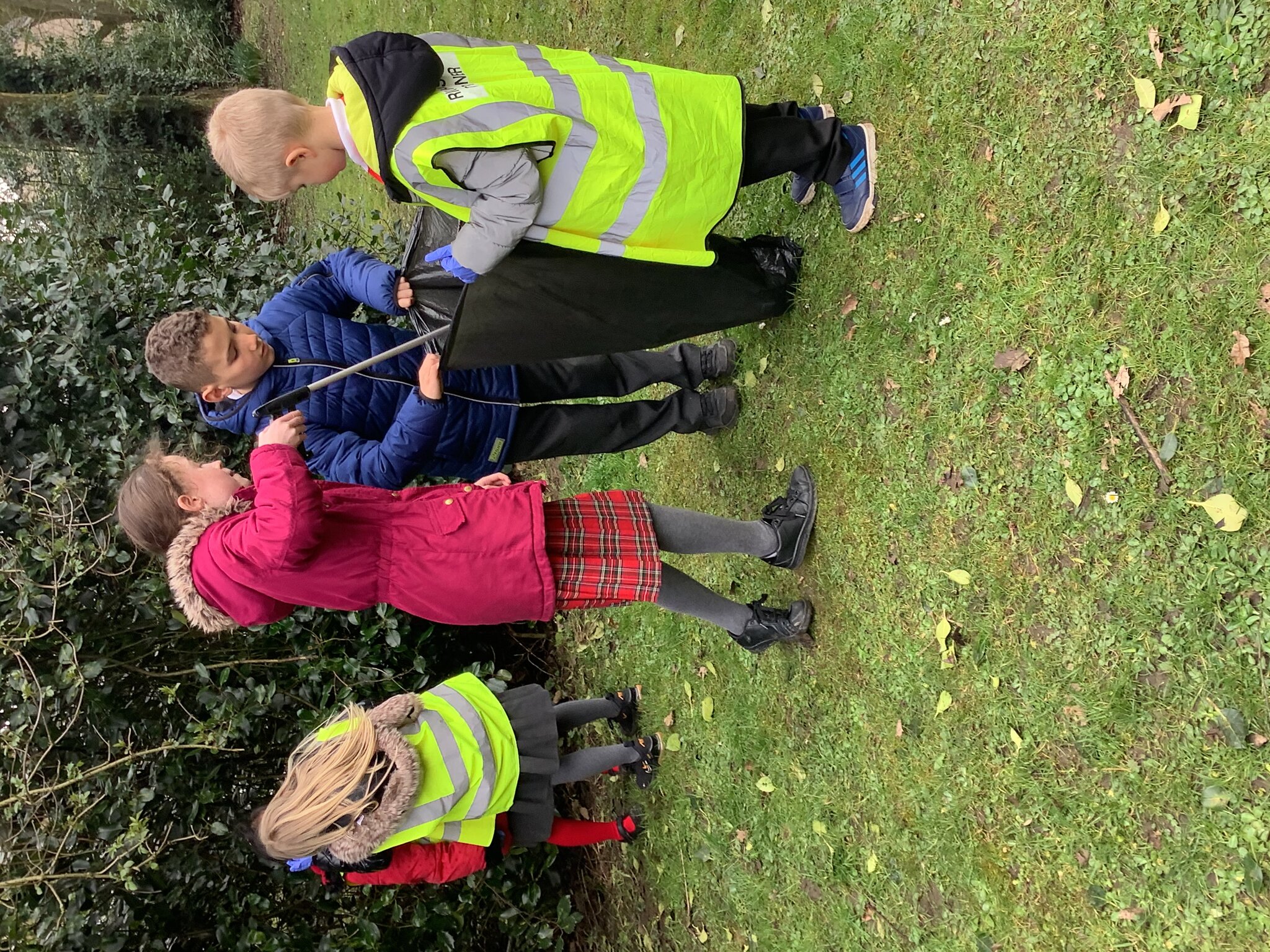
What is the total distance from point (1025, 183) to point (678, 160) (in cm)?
109

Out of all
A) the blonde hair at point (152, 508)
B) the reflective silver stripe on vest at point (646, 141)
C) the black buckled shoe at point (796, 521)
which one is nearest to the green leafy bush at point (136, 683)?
the blonde hair at point (152, 508)

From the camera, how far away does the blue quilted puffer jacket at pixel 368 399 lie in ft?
10.4

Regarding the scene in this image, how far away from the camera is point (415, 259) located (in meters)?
3.44

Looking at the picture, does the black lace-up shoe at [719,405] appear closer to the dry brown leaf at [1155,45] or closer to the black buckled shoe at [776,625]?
the black buckled shoe at [776,625]

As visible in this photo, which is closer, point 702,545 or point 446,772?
point 702,545

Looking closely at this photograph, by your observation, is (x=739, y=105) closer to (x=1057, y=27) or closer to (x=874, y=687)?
(x=1057, y=27)

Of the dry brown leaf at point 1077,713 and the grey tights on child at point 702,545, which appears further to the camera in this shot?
the grey tights on child at point 702,545

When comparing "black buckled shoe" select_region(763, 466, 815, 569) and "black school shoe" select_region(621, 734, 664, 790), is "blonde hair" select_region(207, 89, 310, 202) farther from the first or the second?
"black school shoe" select_region(621, 734, 664, 790)

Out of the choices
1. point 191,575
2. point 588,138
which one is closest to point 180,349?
point 191,575

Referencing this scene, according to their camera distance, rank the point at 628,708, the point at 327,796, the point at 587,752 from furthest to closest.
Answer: the point at 628,708 < the point at 587,752 < the point at 327,796

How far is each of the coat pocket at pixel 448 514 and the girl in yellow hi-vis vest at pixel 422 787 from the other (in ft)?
3.11

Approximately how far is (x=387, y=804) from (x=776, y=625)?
1.73 m

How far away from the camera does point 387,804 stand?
3.23 m

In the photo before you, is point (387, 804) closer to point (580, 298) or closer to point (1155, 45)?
point (580, 298)
